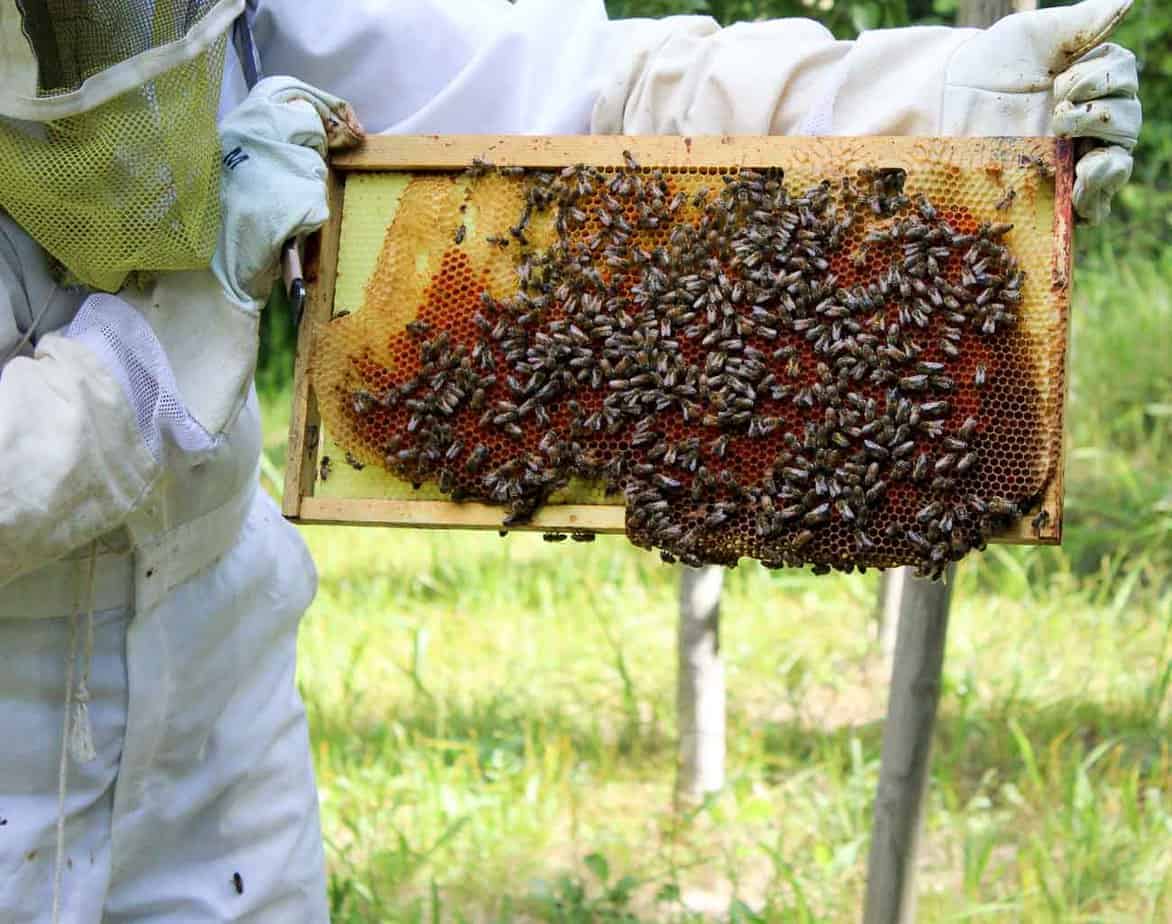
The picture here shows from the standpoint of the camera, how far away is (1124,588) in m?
5.63

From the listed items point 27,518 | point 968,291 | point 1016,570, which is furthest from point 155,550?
point 1016,570

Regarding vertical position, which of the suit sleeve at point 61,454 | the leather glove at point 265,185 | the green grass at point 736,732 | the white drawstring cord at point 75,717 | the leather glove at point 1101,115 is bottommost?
the green grass at point 736,732

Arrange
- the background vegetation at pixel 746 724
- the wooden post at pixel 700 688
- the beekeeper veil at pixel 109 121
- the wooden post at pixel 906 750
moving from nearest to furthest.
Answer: the beekeeper veil at pixel 109 121 → the wooden post at pixel 906 750 → the background vegetation at pixel 746 724 → the wooden post at pixel 700 688

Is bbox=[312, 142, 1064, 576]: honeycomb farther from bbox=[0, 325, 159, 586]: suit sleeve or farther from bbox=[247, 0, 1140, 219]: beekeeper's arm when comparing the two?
bbox=[0, 325, 159, 586]: suit sleeve

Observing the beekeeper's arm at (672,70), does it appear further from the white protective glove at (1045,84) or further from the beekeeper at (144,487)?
the beekeeper at (144,487)

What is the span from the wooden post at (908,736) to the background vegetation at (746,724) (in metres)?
0.33

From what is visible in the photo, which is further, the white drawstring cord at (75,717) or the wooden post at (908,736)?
the wooden post at (908,736)

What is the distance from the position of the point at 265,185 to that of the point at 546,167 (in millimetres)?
618

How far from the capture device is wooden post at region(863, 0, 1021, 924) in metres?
3.64

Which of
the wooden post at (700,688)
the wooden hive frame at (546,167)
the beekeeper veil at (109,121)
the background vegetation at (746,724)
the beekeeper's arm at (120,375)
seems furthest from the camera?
the wooden post at (700,688)

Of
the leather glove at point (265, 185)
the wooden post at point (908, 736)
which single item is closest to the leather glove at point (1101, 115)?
the wooden post at point (908, 736)

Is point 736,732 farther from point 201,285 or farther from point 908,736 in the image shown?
point 201,285

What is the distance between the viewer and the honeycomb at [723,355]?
2699mm

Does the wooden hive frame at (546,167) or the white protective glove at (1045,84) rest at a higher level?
the white protective glove at (1045,84)
